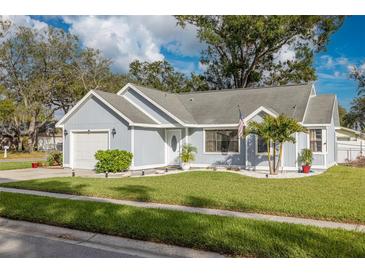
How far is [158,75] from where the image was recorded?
44.2m

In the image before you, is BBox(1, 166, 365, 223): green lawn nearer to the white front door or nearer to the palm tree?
the palm tree

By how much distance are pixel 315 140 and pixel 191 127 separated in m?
6.60

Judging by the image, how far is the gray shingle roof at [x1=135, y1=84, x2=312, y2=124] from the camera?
735 inches

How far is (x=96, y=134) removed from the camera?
18359 mm

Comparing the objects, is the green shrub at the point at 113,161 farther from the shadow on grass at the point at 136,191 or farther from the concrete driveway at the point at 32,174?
the shadow on grass at the point at 136,191

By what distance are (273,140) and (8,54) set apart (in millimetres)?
35654

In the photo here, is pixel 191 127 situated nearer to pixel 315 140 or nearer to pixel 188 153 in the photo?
pixel 188 153

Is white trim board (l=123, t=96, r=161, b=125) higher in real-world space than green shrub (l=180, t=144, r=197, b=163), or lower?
higher

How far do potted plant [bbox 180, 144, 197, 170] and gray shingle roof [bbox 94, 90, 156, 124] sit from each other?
236 centimetres

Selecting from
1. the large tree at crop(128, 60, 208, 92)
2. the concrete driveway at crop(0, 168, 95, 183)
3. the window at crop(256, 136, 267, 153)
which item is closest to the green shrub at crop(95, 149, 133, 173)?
the concrete driveway at crop(0, 168, 95, 183)

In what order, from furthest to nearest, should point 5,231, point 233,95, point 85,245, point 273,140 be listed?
point 233,95 < point 273,140 < point 5,231 < point 85,245

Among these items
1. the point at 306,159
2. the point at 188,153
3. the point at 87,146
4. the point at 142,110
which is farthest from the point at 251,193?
the point at 142,110
